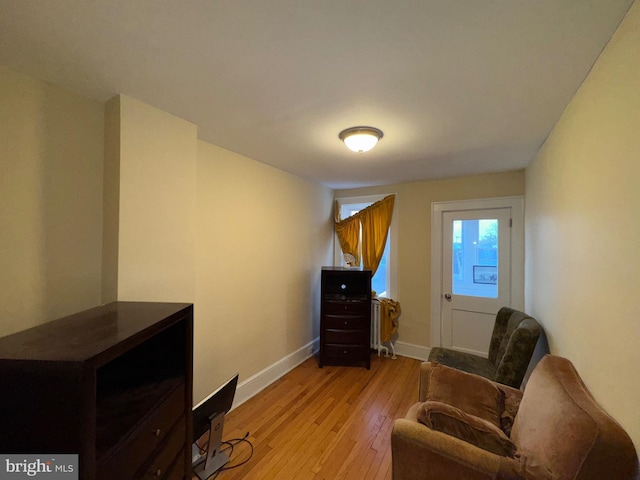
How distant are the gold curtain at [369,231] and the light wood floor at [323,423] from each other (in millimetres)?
1477

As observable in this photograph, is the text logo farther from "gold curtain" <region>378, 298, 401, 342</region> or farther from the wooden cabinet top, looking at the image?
"gold curtain" <region>378, 298, 401, 342</region>

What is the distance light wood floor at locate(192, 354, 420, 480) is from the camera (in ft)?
5.70

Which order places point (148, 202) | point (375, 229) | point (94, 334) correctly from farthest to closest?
point (375, 229), point (148, 202), point (94, 334)

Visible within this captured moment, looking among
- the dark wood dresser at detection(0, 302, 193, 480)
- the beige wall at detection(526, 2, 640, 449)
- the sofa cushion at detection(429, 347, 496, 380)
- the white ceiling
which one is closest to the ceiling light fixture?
the white ceiling

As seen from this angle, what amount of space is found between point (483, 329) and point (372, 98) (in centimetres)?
298

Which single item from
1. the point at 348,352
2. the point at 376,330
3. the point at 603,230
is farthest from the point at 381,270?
the point at 603,230

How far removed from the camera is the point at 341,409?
237 centimetres

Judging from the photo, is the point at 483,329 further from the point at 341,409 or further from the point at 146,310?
the point at 146,310

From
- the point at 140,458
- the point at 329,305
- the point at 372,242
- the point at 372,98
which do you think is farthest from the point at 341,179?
the point at 140,458

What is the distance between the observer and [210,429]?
1625mm

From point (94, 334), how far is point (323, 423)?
6.45ft

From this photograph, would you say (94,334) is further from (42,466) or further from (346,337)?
(346,337)

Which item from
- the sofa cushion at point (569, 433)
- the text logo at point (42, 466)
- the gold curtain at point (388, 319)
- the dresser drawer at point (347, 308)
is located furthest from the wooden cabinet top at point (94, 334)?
the gold curtain at point (388, 319)

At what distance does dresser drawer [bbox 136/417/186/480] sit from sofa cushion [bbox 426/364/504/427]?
4.91ft
